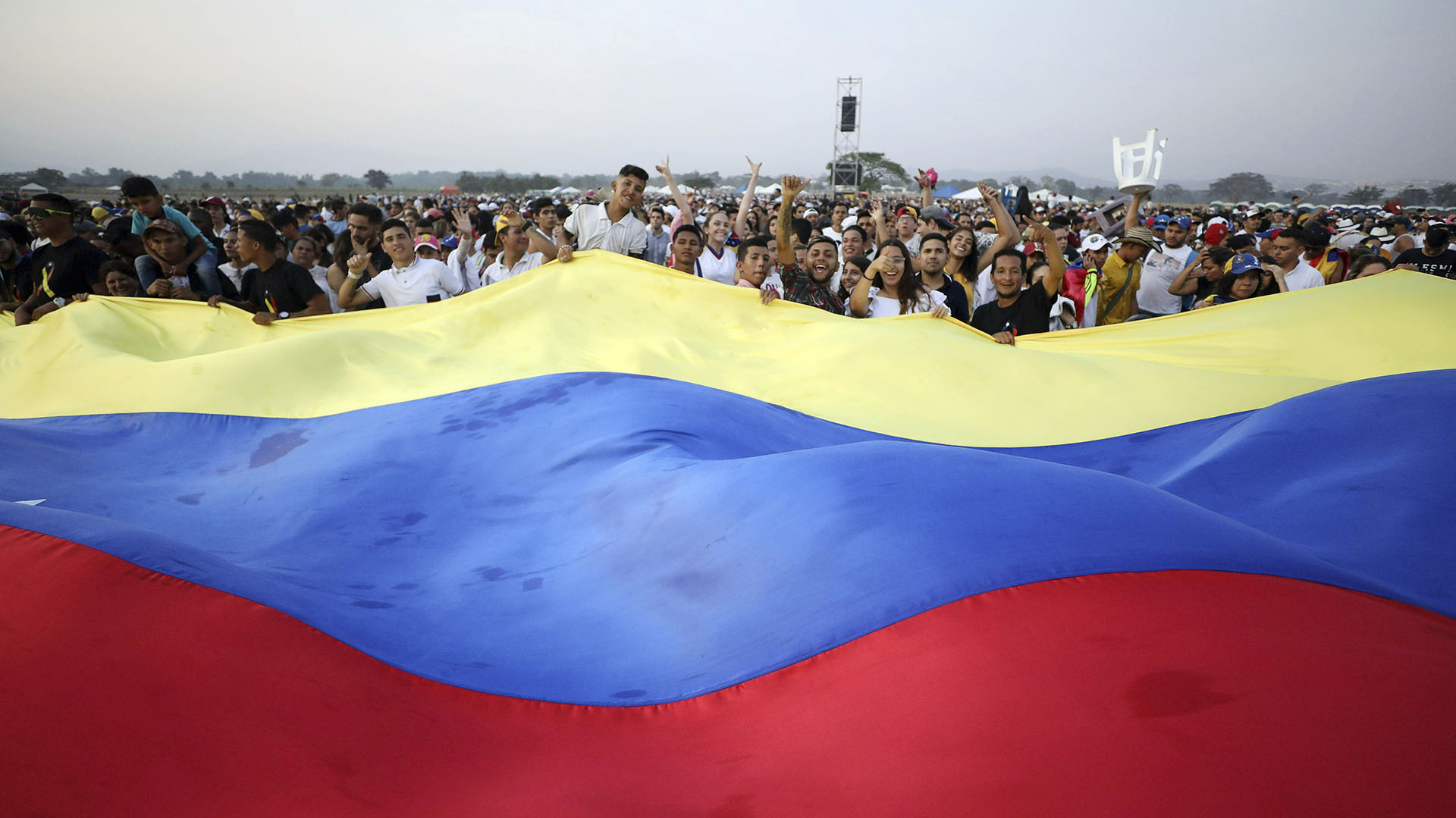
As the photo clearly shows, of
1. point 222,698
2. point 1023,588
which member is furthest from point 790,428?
point 222,698

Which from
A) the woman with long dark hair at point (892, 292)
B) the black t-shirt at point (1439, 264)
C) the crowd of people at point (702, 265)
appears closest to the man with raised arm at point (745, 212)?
the crowd of people at point (702, 265)

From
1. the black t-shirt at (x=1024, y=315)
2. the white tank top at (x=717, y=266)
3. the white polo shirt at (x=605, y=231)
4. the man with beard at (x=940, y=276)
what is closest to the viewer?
the black t-shirt at (x=1024, y=315)

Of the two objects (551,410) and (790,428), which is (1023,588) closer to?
(790,428)

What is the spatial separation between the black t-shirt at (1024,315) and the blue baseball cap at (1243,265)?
1.60 m

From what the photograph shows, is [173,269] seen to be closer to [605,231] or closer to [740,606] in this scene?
[605,231]

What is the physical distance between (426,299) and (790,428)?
10.5ft

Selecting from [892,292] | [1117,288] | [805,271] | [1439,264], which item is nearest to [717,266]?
[805,271]

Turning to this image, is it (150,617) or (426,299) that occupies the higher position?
(426,299)

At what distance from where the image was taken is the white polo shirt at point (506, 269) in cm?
584

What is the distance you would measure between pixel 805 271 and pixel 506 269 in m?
2.49

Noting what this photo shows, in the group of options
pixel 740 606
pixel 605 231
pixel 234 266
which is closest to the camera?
pixel 740 606

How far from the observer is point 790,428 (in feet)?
10.8

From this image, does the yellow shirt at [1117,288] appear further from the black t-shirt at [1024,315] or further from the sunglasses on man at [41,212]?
the sunglasses on man at [41,212]

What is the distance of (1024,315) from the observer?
473cm
